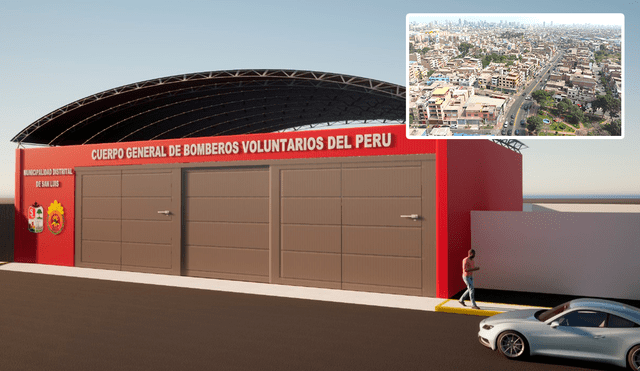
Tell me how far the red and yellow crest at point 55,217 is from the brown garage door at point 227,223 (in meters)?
6.18

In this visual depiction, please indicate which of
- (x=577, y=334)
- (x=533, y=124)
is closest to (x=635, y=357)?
(x=577, y=334)

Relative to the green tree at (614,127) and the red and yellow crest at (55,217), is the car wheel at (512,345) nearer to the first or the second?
the green tree at (614,127)

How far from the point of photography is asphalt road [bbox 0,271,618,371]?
8906 millimetres

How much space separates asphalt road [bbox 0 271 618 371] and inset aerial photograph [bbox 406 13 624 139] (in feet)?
11.9

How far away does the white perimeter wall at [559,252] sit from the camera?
14516mm

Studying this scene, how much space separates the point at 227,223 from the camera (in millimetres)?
18266

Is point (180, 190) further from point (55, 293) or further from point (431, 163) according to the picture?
point (431, 163)

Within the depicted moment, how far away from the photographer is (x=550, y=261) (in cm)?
1523

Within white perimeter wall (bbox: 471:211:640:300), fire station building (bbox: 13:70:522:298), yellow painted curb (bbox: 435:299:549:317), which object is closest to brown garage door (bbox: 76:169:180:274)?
fire station building (bbox: 13:70:522:298)

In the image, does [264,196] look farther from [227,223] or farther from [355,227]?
[355,227]

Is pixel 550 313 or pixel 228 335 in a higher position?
pixel 550 313

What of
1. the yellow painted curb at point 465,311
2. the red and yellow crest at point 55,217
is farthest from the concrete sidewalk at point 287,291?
the red and yellow crest at point 55,217

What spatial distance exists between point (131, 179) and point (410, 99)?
14.1 meters

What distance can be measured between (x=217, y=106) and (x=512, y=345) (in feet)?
74.2
